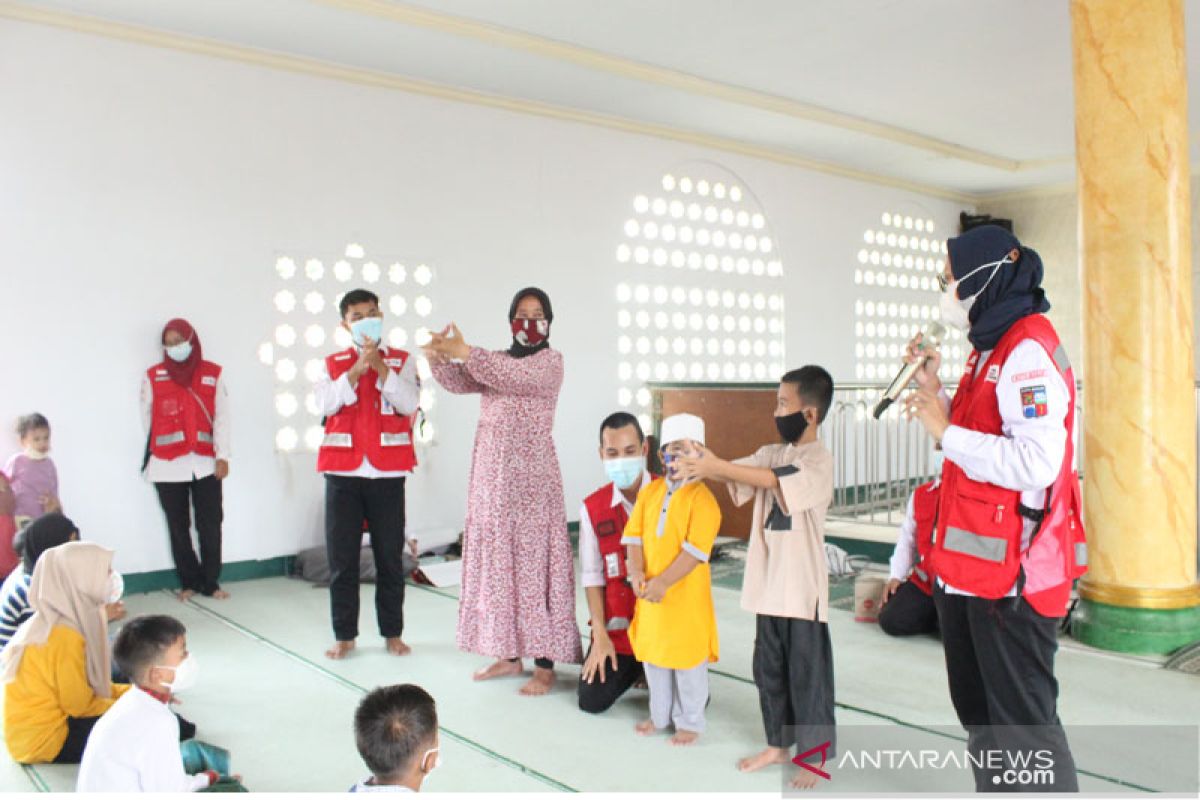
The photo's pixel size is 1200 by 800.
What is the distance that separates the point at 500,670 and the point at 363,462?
1061 millimetres

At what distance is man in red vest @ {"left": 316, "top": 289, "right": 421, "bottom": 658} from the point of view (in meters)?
4.29

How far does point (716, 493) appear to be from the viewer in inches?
282

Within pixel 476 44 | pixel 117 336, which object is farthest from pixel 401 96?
pixel 117 336

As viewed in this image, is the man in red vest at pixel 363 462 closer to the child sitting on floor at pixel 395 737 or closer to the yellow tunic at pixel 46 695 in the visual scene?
the yellow tunic at pixel 46 695

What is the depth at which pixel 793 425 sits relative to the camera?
9.88ft

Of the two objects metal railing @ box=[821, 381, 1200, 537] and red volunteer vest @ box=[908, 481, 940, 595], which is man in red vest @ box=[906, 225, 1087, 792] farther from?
metal railing @ box=[821, 381, 1200, 537]

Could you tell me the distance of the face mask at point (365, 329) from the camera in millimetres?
4125

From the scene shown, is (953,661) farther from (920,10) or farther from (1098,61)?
(920,10)

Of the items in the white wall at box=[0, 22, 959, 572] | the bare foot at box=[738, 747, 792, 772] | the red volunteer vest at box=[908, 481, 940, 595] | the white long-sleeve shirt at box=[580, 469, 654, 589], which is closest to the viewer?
the bare foot at box=[738, 747, 792, 772]

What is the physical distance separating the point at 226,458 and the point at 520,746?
10.4 ft

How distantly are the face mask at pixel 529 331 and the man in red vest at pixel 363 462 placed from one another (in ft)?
2.14

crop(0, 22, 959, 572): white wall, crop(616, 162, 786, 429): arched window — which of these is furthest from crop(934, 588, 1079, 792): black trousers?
crop(616, 162, 786, 429): arched window

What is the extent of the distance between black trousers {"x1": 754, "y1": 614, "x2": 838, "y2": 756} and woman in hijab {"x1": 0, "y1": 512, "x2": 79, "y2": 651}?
8.06ft

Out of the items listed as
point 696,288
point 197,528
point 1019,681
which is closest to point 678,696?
point 1019,681
